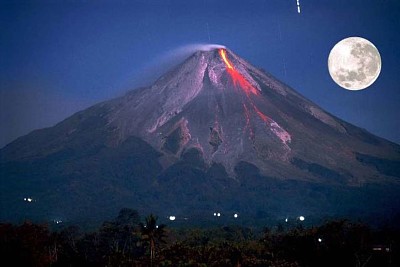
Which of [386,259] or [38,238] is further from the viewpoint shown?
[38,238]

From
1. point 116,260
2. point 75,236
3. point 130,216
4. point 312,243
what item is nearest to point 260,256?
point 312,243

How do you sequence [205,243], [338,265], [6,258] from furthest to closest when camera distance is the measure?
[205,243]
[338,265]
[6,258]

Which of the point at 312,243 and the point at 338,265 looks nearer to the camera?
the point at 338,265

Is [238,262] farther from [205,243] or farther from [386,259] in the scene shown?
[205,243]

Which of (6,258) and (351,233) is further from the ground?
(6,258)

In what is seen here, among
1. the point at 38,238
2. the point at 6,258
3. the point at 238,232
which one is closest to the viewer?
the point at 6,258

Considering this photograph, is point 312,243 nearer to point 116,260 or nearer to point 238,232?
point 116,260

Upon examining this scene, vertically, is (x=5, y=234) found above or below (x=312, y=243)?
above

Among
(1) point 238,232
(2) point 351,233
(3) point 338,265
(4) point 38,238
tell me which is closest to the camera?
(3) point 338,265

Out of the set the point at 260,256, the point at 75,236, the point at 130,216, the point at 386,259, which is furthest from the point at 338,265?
the point at 130,216
